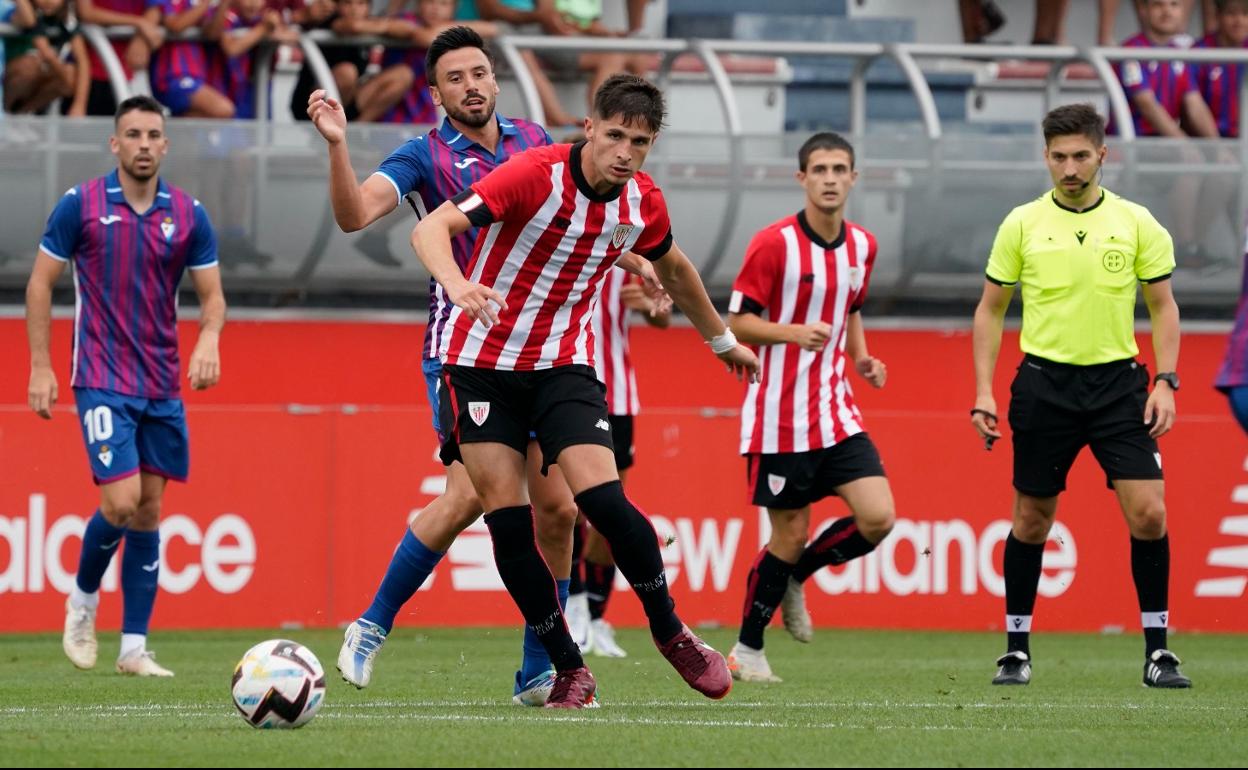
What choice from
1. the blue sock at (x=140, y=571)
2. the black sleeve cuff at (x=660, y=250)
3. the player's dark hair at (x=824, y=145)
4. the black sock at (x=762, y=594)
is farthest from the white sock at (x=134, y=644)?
the player's dark hair at (x=824, y=145)

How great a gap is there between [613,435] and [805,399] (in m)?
1.68

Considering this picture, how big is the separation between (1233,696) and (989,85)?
8697 millimetres

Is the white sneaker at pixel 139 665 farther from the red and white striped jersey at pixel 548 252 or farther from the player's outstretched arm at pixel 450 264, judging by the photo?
the player's outstretched arm at pixel 450 264

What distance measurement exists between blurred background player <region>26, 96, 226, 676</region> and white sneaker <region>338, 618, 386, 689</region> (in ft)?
6.66

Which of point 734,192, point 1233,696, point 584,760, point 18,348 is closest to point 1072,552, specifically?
point 734,192

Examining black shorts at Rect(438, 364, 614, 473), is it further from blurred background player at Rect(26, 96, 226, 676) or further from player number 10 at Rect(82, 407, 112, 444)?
player number 10 at Rect(82, 407, 112, 444)

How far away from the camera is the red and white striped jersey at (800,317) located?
8484 mm

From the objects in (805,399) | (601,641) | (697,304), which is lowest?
(601,641)

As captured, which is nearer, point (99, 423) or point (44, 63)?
point (99, 423)

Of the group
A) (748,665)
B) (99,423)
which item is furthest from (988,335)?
(99,423)

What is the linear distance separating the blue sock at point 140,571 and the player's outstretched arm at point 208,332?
0.77m

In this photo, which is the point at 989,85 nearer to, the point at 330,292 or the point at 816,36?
the point at 816,36

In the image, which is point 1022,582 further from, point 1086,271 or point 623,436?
point 623,436

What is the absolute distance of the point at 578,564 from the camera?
32.4 feet
